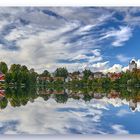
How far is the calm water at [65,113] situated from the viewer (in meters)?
3.00

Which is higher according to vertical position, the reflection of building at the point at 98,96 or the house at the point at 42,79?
the house at the point at 42,79

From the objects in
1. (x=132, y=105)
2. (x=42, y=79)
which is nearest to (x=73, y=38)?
(x=42, y=79)

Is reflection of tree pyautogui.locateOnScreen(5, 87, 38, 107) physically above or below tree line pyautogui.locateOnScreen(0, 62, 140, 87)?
below

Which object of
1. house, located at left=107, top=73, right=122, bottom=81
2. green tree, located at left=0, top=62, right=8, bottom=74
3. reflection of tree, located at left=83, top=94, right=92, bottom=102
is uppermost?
green tree, located at left=0, top=62, right=8, bottom=74

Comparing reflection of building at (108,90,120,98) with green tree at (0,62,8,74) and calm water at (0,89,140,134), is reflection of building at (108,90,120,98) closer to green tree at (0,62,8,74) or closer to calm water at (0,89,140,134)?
calm water at (0,89,140,134)

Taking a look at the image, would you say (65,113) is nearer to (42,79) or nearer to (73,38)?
(42,79)

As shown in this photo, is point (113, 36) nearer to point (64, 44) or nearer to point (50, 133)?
point (64, 44)

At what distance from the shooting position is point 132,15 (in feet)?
9.98

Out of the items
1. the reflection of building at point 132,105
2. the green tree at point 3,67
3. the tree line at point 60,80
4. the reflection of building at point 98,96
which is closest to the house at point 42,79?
the tree line at point 60,80

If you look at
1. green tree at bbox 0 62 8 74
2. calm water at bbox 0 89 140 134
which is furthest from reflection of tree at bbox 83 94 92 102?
green tree at bbox 0 62 8 74

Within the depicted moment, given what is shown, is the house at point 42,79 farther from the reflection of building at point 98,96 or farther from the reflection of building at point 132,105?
the reflection of building at point 132,105

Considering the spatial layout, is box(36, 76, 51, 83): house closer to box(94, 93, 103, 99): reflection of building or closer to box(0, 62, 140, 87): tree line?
box(0, 62, 140, 87): tree line

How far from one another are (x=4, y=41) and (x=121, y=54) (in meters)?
0.79

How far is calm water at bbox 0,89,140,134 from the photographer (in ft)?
9.86
